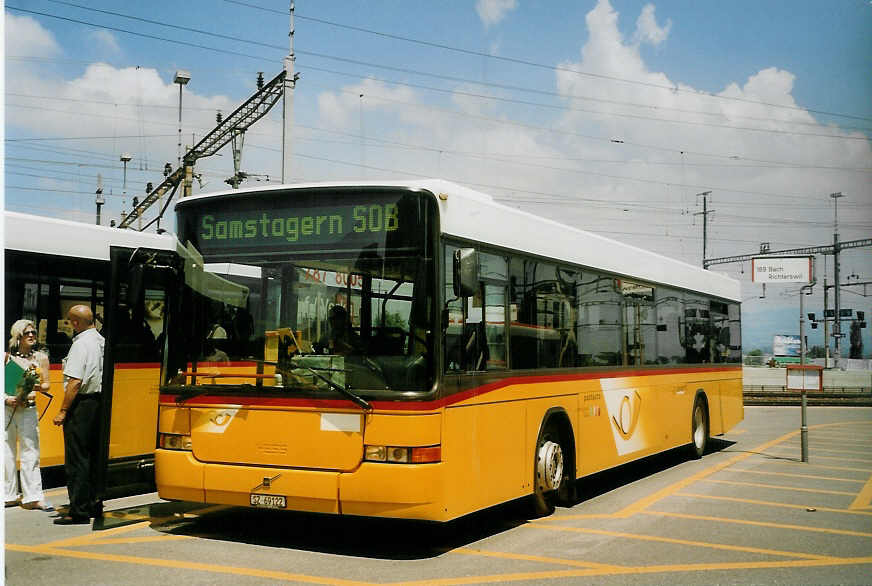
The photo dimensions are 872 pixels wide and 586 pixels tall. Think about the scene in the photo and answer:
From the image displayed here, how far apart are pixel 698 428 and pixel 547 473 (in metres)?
6.71

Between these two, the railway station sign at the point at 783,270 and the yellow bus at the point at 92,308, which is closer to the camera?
the yellow bus at the point at 92,308

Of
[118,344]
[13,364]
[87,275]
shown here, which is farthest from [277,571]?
[87,275]

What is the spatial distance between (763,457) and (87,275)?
11.2 metres

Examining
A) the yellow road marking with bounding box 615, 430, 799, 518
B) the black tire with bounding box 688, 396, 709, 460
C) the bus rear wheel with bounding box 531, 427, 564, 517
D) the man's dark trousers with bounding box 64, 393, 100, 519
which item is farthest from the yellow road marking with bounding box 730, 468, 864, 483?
the man's dark trousers with bounding box 64, 393, 100, 519

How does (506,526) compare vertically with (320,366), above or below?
below

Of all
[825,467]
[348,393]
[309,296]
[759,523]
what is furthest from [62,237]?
[825,467]

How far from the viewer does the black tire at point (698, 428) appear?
1469 centimetres

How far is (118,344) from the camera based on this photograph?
10.4m

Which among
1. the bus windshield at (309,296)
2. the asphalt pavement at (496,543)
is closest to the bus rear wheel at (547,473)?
the asphalt pavement at (496,543)

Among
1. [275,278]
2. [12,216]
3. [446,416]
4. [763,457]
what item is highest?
[12,216]

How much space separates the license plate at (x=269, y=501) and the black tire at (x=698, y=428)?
8872 millimetres

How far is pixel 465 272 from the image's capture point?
24.1 ft

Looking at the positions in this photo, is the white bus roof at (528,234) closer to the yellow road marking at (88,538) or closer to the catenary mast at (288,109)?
the yellow road marking at (88,538)

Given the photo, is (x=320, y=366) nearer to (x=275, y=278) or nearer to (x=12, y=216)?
(x=275, y=278)
